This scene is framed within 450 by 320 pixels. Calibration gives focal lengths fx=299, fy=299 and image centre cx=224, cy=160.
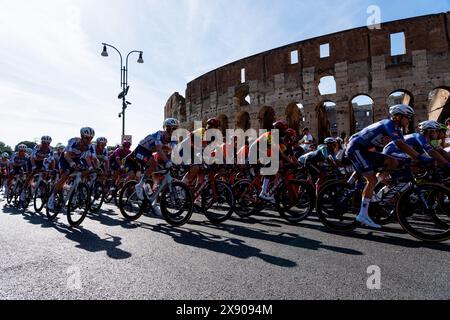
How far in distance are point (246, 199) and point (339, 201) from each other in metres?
2.09

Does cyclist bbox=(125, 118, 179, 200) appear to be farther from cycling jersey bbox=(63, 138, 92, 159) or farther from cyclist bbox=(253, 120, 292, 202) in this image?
cyclist bbox=(253, 120, 292, 202)

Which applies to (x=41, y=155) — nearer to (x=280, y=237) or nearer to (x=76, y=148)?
(x=76, y=148)

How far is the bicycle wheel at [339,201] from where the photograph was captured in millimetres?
5137

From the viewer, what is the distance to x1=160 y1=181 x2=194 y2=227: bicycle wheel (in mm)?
5785

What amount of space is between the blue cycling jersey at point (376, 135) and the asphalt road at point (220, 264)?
4.76ft

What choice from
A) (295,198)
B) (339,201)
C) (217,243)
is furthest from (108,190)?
(339,201)

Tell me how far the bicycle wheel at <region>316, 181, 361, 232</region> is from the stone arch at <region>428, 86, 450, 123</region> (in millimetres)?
19160

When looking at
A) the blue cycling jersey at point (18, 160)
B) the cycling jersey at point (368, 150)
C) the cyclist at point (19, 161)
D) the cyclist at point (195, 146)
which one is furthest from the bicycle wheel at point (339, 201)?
the blue cycling jersey at point (18, 160)

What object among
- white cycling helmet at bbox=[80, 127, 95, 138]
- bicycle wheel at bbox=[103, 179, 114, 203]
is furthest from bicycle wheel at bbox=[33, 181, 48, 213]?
white cycling helmet at bbox=[80, 127, 95, 138]

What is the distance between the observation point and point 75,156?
6.88 metres
